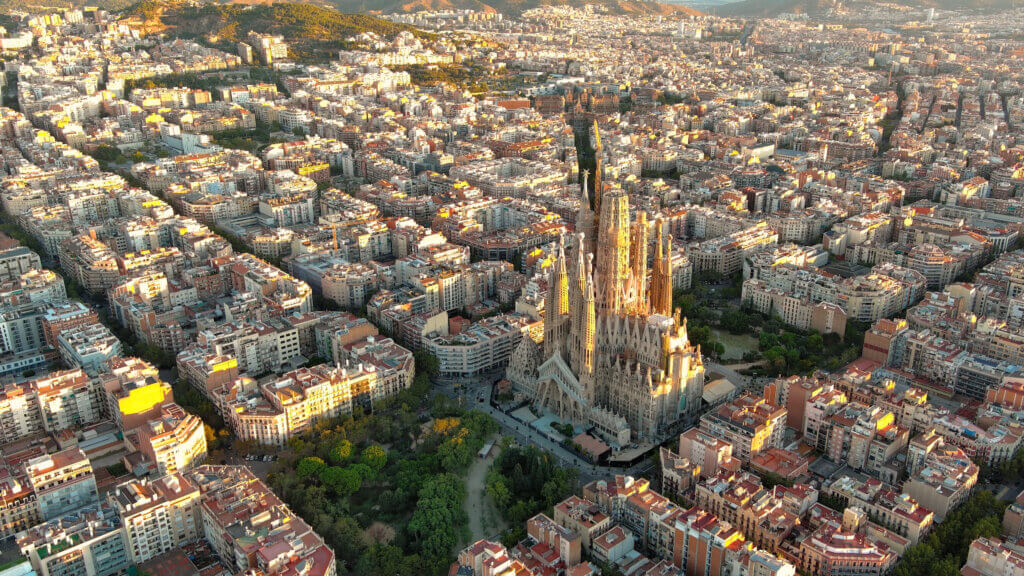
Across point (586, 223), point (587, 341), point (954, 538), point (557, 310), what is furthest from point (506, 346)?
point (954, 538)

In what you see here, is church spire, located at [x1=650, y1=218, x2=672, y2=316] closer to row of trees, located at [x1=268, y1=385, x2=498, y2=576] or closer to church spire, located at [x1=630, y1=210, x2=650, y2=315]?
church spire, located at [x1=630, y1=210, x2=650, y2=315]

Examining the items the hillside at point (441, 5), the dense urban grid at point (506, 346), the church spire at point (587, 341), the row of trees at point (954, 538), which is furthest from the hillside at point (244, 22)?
the row of trees at point (954, 538)

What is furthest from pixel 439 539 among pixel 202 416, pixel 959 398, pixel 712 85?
pixel 712 85

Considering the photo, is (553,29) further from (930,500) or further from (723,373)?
(930,500)

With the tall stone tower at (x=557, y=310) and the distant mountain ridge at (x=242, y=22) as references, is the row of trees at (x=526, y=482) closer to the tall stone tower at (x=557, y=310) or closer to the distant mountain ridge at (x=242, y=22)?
the tall stone tower at (x=557, y=310)

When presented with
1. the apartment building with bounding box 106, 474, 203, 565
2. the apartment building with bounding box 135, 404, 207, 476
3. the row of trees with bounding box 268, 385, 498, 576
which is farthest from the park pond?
the apartment building with bounding box 106, 474, 203, 565
